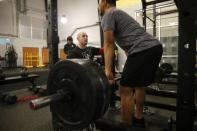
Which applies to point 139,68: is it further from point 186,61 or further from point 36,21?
point 36,21

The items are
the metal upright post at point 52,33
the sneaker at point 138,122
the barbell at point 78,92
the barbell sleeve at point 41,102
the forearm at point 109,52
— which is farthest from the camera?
the metal upright post at point 52,33

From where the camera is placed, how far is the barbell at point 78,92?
38.3 inches

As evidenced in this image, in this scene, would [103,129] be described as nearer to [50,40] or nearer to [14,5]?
[50,40]

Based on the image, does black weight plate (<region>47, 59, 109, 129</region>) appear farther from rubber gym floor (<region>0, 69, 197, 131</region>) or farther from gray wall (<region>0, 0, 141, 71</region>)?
gray wall (<region>0, 0, 141, 71</region>)

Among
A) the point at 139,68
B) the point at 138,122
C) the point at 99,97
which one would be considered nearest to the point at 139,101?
the point at 138,122

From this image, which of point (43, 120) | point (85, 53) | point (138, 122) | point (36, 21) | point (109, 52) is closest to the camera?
point (109, 52)

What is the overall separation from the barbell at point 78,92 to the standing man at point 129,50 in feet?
1.53

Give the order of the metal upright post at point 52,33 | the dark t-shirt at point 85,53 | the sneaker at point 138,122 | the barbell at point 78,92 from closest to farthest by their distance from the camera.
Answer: the barbell at point 78,92, the sneaker at point 138,122, the metal upright post at point 52,33, the dark t-shirt at point 85,53

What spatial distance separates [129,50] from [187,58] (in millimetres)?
472

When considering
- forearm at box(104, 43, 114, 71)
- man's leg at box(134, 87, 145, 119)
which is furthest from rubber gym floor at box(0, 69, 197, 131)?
forearm at box(104, 43, 114, 71)

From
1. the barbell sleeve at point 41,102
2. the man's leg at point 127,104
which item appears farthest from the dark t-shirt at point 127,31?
the barbell sleeve at point 41,102

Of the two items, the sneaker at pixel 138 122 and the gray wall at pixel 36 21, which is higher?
the gray wall at pixel 36 21

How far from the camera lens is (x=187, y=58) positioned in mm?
1536

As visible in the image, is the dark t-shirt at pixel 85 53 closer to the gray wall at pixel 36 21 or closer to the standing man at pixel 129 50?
the standing man at pixel 129 50
